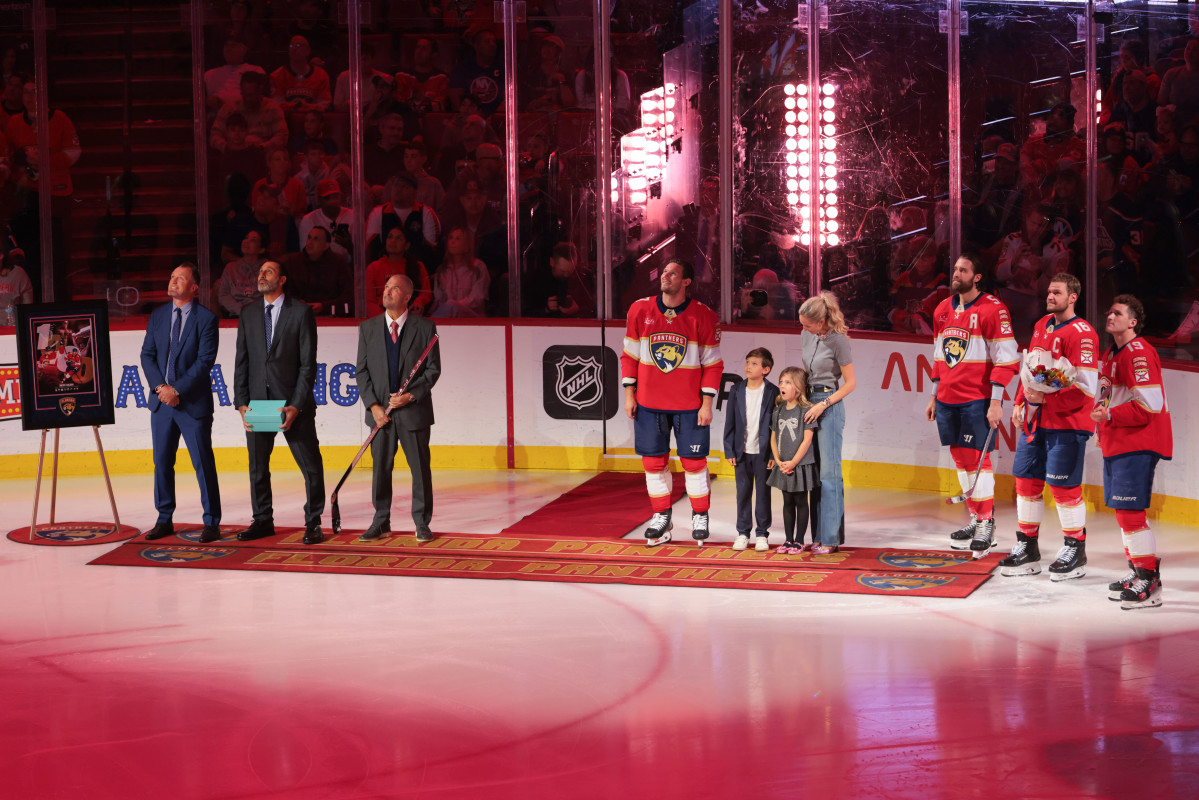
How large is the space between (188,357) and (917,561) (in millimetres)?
4298

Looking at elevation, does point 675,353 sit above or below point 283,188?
below

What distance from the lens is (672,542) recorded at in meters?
7.87

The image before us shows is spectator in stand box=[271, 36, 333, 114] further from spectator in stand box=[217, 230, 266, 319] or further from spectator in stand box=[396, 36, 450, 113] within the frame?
spectator in stand box=[217, 230, 266, 319]

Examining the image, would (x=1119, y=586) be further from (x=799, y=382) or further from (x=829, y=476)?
(x=799, y=382)

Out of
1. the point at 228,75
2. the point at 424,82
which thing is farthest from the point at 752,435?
the point at 228,75

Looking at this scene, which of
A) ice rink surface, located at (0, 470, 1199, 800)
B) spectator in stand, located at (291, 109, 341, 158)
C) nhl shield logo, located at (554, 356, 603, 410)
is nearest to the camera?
ice rink surface, located at (0, 470, 1199, 800)

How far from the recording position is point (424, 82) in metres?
11.6

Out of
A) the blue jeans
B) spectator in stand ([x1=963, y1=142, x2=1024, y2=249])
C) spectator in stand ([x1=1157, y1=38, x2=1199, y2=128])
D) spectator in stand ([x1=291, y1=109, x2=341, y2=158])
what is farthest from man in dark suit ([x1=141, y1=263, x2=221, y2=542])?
spectator in stand ([x1=1157, y1=38, x2=1199, y2=128])

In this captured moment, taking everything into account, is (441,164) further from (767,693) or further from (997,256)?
(767,693)

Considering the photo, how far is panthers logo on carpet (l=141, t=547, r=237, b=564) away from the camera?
24.7ft

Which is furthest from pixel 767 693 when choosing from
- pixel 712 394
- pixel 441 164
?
pixel 441 164

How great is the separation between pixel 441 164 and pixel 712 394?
4.76 meters

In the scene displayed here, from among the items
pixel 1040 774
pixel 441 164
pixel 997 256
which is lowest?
pixel 1040 774

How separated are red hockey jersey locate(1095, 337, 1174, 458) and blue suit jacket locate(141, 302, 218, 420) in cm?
490
